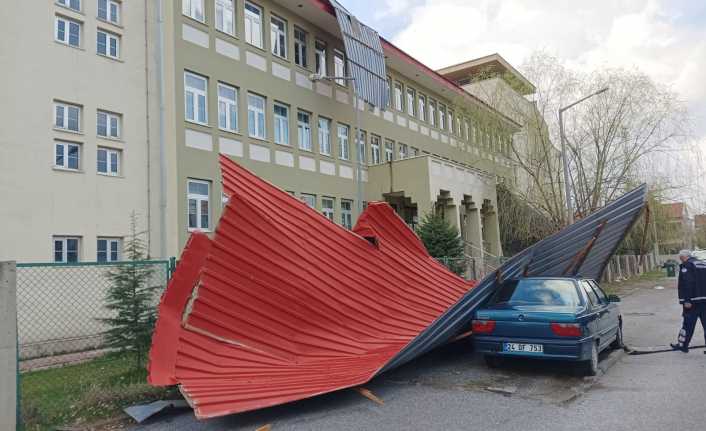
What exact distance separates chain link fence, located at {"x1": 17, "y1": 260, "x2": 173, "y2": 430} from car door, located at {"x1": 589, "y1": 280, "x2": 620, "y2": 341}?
7.30 meters

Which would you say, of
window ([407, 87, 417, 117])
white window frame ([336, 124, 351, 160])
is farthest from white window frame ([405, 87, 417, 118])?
white window frame ([336, 124, 351, 160])

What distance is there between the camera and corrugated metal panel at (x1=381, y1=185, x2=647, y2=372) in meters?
8.32

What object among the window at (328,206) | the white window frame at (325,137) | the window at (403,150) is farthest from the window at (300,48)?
the window at (403,150)

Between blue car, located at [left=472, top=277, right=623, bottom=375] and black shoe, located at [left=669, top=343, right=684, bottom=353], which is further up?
blue car, located at [left=472, top=277, right=623, bottom=375]

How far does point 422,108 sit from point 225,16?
14.5m

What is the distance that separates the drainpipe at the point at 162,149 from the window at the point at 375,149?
11.6 meters

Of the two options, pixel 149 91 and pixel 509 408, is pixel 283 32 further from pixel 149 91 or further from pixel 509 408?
pixel 509 408

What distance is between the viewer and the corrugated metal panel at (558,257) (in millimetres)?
8320

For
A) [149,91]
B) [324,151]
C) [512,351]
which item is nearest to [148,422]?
[512,351]

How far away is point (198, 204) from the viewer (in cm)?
1727

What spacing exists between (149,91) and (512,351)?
1299 cm

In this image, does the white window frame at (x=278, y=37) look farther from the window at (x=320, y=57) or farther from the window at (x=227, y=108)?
the window at (x=227, y=108)

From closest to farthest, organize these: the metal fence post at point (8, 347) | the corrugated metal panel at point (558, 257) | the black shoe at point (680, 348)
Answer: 1. the metal fence post at point (8, 347)
2. the corrugated metal panel at point (558, 257)
3. the black shoe at point (680, 348)

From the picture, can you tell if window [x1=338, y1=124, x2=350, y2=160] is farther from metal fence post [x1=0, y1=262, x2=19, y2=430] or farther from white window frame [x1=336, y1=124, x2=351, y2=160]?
metal fence post [x1=0, y1=262, x2=19, y2=430]
